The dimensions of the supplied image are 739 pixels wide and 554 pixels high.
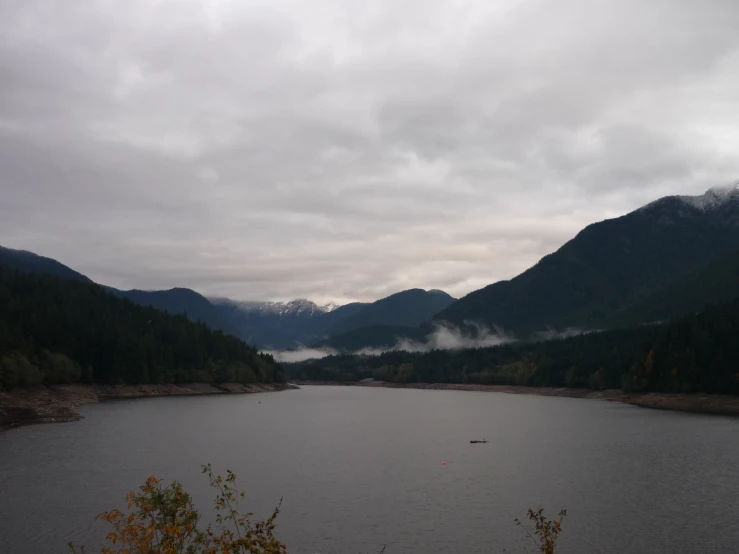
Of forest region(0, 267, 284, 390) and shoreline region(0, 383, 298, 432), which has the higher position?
forest region(0, 267, 284, 390)

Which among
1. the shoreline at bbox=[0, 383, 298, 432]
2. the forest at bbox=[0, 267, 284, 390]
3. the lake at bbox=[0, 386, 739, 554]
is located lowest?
the lake at bbox=[0, 386, 739, 554]

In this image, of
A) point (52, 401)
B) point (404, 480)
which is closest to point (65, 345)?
point (52, 401)

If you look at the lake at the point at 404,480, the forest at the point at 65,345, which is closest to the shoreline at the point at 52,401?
the forest at the point at 65,345

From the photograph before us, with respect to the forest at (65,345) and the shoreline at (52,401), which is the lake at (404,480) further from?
the forest at (65,345)

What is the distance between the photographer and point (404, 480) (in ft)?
186

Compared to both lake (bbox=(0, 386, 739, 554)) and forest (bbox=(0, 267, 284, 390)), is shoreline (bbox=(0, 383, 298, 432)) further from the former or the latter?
lake (bbox=(0, 386, 739, 554))

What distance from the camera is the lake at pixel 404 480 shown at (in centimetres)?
3856

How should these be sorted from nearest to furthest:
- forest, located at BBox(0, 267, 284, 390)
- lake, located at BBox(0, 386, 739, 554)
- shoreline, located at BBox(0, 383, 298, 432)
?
lake, located at BBox(0, 386, 739, 554), shoreline, located at BBox(0, 383, 298, 432), forest, located at BBox(0, 267, 284, 390)

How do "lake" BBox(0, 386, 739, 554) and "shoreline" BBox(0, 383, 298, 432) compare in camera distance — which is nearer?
"lake" BBox(0, 386, 739, 554)

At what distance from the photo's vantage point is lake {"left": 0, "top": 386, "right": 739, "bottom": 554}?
38.6 metres

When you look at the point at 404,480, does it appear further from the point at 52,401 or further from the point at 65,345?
Answer: the point at 65,345

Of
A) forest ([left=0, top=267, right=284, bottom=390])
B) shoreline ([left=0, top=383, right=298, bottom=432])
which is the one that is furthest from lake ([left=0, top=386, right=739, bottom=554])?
forest ([left=0, top=267, right=284, bottom=390])

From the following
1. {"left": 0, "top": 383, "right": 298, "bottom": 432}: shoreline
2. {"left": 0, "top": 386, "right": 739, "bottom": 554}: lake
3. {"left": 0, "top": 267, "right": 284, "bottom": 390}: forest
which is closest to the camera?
{"left": 0, "top": 386, "right": 739, "bottom": 554}: lake

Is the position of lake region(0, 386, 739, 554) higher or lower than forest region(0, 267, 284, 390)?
lower
